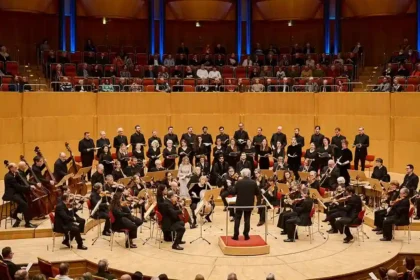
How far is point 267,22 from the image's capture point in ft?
88.8

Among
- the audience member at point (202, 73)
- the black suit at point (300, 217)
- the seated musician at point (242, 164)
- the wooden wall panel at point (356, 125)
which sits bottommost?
the black suit at point (300, 217)

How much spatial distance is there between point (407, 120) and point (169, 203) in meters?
9.88

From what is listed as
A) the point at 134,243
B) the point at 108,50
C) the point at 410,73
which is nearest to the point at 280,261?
the point at 134,243

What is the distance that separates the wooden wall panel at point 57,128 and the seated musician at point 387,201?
10039mm

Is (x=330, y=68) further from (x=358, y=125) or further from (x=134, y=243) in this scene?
(x=134, y=243)

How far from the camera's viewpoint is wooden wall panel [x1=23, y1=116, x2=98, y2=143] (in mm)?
19234

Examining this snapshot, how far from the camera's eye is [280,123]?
21.5 meters

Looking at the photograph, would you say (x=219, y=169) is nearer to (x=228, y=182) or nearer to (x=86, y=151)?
(x=228, y=182)

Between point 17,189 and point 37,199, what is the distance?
0.56 meters

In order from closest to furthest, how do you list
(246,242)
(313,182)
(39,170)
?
(246,242), (39,170), (313,182)

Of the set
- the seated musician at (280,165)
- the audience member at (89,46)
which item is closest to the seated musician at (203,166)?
the seated musician at (280,165)

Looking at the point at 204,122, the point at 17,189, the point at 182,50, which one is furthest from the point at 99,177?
the point at 182,50

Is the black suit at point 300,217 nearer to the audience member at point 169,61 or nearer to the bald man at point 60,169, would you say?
the bald man at point 60,169

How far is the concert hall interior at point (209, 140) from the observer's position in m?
12.4
